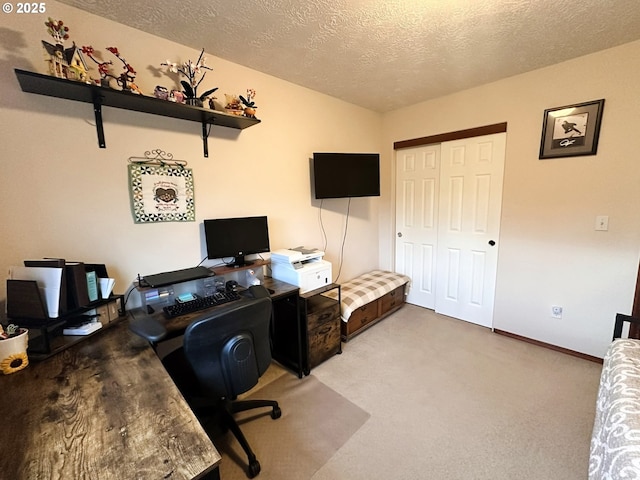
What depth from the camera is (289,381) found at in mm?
2205

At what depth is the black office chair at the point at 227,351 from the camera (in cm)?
129

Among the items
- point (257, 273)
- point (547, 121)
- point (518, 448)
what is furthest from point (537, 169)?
point (257, 273)

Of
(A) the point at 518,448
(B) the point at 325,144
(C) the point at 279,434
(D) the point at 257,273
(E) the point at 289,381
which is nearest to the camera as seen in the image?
(A) the point at 518,448

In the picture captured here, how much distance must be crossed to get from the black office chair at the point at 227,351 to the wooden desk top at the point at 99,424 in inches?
7.1

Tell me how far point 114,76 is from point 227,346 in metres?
1.72

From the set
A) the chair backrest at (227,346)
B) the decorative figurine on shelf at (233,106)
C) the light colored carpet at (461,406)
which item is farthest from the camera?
the decorative figurine on shelf at (233,106)

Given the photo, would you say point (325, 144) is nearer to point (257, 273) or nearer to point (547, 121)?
point (257, 273)

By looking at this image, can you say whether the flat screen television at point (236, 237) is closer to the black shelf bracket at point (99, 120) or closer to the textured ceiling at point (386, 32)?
the black shelf bracket at point (99, 120)

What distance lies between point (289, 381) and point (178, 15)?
2.58 m

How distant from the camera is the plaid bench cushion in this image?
107 inches

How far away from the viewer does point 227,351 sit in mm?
1347

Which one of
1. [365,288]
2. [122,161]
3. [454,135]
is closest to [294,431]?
[365,288]

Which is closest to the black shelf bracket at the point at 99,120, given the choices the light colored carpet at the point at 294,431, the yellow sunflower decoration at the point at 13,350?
the yellow sunflower decoration at the point at 13,350

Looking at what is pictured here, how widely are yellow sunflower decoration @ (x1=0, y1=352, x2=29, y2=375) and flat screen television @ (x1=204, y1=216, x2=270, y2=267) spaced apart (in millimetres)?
1053
